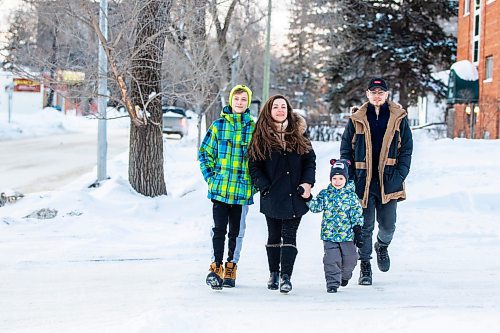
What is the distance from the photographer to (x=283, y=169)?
222 inches

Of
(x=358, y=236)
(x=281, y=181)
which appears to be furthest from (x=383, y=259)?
(x=281, y=181)

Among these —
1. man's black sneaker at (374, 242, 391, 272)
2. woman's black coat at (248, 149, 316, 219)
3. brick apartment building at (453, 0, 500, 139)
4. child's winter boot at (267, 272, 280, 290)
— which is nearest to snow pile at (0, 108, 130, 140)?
brick apartment building at (453, 0, 500, 139)

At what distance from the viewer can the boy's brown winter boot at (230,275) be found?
593cm

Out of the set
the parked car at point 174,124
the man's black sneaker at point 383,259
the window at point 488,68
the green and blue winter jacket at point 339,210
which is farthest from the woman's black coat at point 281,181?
the parked car at point 174,124

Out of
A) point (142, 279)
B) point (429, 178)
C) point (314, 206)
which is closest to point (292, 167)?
point (314, 206)

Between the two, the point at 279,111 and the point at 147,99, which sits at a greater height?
the point at 147,99

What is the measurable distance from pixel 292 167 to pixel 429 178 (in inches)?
A: 284

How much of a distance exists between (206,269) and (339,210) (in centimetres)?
179

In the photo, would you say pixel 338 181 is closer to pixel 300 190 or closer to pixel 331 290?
pixel 300 190

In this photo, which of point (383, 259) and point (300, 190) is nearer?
point (300, 190)

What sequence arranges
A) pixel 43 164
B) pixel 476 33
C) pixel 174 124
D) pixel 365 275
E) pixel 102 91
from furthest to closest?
pixel 174 124 < pixel 476 33 < pixel 43 164 < pixel 102 91 < pixel 365 275

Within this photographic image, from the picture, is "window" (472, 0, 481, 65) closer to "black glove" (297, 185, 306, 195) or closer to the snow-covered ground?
the snow-covered ground

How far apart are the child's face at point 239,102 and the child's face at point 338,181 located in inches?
37.7

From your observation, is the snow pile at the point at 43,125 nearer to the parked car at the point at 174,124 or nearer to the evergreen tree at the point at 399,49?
the parked car at the point at 174,124
